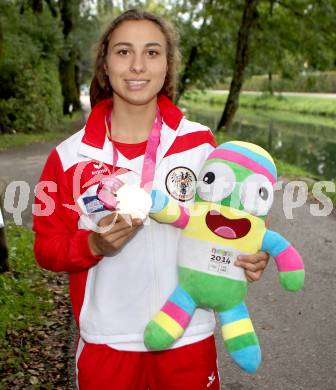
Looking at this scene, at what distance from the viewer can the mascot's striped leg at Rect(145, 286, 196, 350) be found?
1944mm

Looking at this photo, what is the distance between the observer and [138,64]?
2.07 metres

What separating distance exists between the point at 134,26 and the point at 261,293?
3.46 metres

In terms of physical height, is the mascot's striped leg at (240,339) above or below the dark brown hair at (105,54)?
below

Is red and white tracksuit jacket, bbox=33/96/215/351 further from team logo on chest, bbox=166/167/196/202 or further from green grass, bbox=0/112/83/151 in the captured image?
green grass, bbox=0/112/83/151

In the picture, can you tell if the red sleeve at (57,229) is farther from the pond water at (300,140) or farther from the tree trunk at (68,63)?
the tree trunk at (68,63)

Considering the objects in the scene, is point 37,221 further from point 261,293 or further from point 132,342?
point 261,293

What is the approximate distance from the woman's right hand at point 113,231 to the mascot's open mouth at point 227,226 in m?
0.31

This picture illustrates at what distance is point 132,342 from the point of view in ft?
6.70

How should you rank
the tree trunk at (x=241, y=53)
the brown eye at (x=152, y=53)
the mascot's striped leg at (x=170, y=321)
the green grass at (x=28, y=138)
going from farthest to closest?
the tree trunk at (x=241, y=53) < the green grass at (x=28, y=138) < the brown eye at (x=152, y=53) < the mascot's striped leg at (x=170, y=321)

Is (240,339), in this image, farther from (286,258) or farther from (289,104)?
(289,104)

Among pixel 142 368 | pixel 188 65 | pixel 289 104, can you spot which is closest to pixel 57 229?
pixel 142 368

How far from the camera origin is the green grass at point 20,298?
12.9 ft

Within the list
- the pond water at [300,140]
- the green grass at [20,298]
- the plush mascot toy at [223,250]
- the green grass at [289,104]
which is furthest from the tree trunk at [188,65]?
the plush mascot toy at [223,250]

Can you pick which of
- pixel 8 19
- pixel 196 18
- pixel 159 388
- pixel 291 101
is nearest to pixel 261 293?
pixel 159 388
